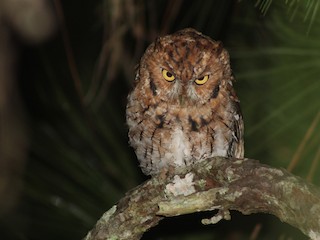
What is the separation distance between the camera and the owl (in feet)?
9.11

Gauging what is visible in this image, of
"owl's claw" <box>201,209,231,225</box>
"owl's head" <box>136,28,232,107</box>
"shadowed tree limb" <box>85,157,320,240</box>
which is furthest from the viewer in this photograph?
"owl's head" <box>136,28,232,107</box>

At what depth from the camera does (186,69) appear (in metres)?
2.69

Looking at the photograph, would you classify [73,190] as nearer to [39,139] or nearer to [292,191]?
[39,139]

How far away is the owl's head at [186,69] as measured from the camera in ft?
8.92

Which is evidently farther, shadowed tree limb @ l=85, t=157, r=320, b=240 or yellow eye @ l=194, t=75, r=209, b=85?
yellow eye @ l=194, t=75, r=209, b=85

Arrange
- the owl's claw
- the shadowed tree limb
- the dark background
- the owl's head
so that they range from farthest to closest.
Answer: the dark background < the owl's head < the owl's claw < the shadowed tree limb

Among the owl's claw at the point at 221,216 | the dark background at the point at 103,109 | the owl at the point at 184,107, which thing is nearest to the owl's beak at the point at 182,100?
the owl at the point at 184,107

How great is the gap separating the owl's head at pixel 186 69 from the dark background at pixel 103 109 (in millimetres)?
119

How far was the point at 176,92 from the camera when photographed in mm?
2818

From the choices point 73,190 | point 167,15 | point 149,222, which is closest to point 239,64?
point 167,15

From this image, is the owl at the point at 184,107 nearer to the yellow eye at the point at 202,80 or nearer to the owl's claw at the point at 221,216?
the yellow eye at the point at 202,80

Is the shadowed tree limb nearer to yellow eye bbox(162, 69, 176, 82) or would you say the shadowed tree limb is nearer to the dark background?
the dark background

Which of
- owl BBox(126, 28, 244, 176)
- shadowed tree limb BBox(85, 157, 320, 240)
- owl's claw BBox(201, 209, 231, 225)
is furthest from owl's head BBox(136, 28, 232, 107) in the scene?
owl's claw BBox(201, 209, 231, 225)

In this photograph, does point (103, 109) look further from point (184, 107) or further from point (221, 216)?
point (221, 216)
